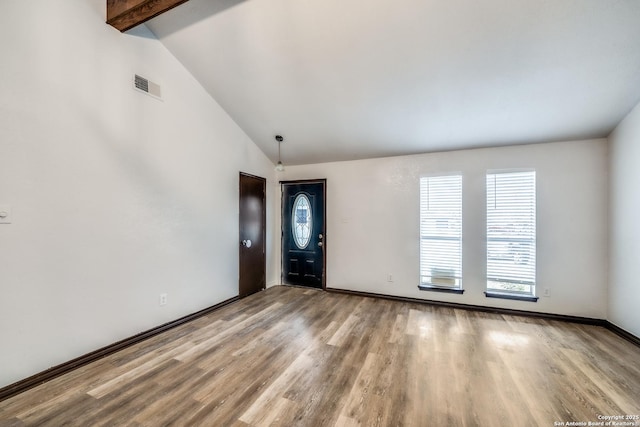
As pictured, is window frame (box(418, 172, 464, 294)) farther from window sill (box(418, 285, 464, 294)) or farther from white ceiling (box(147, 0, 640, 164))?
white ceiling (box(147, 0, 640, 164))

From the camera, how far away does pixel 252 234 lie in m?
4.54

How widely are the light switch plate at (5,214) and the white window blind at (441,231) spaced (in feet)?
15.1

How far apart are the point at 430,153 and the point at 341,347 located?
10.4ft

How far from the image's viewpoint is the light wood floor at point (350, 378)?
1.77 metres

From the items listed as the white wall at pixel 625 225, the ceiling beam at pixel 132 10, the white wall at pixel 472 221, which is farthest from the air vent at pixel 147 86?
the white wall at pixel 625 225

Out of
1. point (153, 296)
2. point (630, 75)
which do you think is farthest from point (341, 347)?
point (630, 75)

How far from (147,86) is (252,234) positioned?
2.56m

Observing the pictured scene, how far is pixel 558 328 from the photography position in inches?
127

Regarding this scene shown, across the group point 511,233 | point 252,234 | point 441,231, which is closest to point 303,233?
point 252,234

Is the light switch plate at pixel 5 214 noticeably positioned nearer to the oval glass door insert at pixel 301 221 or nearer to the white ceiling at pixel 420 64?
the white ceiling at pixel 420 64

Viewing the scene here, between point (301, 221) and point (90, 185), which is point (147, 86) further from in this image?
point (301, 221)

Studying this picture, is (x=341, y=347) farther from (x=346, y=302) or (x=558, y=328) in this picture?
(x=558, y=328)

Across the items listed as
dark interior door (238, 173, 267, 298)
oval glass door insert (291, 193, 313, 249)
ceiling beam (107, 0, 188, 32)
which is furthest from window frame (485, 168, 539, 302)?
ceiling beam (107, 0, 188, 32)

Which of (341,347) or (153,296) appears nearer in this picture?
(341,347)
